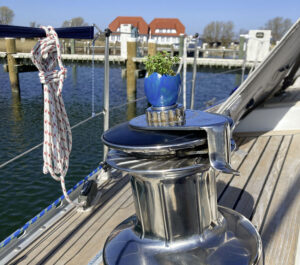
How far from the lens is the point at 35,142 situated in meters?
9.08

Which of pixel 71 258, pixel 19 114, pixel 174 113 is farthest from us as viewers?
pixel 19 114

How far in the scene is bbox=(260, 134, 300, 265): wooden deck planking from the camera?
1.80 meters

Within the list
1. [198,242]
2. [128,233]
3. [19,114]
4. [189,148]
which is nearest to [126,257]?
[128,233]

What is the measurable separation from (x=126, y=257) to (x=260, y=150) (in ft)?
8.35

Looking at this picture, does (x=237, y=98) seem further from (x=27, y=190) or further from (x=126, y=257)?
(x=27, y=190)

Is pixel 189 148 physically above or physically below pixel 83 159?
above

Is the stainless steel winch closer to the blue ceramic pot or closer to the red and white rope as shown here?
the blue ceramic pot

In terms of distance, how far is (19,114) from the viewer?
12781mm

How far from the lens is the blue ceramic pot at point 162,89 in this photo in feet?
4.42

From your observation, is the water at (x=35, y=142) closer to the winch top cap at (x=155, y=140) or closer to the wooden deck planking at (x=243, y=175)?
the wooden deck planking at (x=243, y=175)

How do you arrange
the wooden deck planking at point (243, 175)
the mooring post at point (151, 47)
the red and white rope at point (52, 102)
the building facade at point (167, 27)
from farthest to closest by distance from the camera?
the building facade at point (167, 27) → the mooring post at point (151, 47) → the wooden deck planking at point (243, 175) → the red and white rope at point (52, 102)

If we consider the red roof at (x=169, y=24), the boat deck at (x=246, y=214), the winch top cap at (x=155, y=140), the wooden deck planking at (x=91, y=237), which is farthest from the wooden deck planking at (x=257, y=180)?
the red roof at (x=169, y=24)

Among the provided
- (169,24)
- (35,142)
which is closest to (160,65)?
(35,142)

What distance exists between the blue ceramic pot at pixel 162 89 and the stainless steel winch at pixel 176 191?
46 mm
